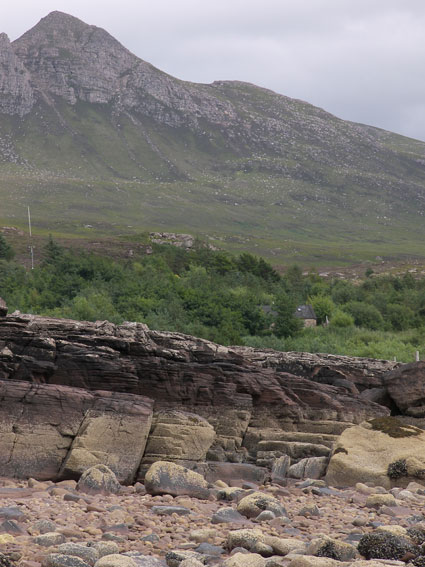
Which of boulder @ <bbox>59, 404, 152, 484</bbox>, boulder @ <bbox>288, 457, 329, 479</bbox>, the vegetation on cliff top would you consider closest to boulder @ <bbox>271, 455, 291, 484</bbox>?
boulder @ <bbox>288, 457, 329, 479</bbox>

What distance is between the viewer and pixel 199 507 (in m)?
17.7

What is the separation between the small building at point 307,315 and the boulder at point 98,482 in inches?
2439

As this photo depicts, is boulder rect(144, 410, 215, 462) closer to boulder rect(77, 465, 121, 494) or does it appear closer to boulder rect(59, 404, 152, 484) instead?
boulder rect(59, 404, 152, 484)

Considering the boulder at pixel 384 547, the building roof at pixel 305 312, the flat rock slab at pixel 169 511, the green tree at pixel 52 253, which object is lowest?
the green tree at pixel 52 253

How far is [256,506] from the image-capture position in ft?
57.1

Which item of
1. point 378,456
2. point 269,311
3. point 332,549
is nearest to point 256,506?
point 332,549

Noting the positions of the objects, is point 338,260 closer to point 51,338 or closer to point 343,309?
point 343,309

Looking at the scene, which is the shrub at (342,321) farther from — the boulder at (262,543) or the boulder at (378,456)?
the boulder at (262,543)

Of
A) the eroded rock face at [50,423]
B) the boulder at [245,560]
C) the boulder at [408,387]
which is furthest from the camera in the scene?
the boulder at [408,387]

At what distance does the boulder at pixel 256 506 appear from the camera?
56.6ft

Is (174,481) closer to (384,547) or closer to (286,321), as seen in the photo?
(384,547)

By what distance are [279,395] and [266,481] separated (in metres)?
4.96

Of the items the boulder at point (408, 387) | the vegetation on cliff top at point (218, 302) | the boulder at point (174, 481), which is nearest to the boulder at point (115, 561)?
the boulder at point (174, 481)

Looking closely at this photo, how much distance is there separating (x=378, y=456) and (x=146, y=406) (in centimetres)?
728
